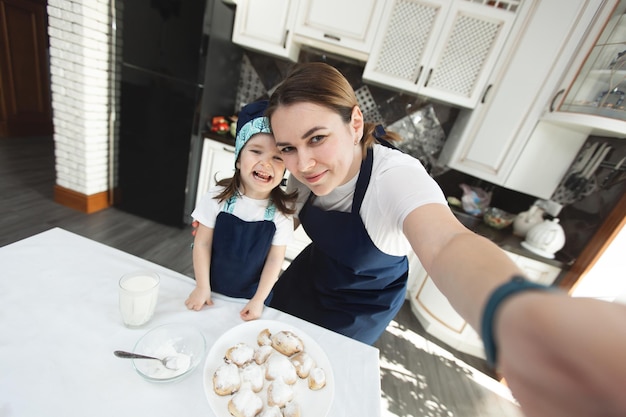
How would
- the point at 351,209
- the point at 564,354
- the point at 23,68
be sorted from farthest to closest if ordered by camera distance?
the point at 23,68 → the point at 351,209 → the point at 564,354

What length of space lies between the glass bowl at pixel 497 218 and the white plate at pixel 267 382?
1931 mm

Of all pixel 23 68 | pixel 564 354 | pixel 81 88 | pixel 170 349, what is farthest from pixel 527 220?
pixel 23 68

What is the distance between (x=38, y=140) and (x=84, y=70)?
2.77 meters

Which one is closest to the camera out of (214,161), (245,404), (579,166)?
(245,404)

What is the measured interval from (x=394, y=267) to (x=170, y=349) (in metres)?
0.68

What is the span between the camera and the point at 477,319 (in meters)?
0.32

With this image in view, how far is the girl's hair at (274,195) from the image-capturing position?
0.84m

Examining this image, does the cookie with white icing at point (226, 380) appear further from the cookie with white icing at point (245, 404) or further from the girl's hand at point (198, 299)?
the girl's hand at point (198, 299)

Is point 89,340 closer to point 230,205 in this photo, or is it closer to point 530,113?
point 230,205

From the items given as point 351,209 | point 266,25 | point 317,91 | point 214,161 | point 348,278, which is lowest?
point 214,161

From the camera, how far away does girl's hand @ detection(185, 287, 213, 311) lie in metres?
0.67

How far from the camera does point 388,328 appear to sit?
6.39 ft

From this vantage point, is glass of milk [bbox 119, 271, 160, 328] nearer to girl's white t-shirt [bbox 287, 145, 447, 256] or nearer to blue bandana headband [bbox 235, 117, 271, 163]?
blue bandana headband [bbox 235, 117, 271, 163]

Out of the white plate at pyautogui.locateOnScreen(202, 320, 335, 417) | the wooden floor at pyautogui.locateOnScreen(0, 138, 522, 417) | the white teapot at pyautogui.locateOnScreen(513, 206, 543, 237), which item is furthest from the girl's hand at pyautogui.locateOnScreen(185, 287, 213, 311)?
the white teapot at pyautogui.locateOnScreen(513, 206, 543, 237)
